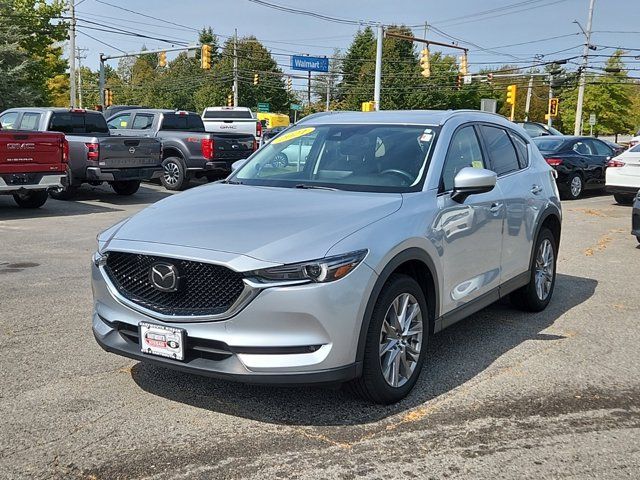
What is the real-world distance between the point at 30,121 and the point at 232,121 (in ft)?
52.5

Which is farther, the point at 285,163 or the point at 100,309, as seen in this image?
the point at 285,163

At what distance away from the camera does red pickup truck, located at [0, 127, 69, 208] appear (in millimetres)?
11695

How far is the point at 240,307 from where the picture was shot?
3469 mm

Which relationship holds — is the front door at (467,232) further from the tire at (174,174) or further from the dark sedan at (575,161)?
the dark sedan at (575,161)

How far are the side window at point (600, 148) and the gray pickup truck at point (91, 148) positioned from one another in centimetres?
1170

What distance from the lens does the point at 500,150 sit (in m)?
5.78

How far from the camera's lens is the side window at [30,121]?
14.5 metres

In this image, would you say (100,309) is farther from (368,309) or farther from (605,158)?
(605,158)

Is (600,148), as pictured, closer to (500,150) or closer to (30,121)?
(30,121)

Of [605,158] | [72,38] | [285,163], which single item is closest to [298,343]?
[285,163]

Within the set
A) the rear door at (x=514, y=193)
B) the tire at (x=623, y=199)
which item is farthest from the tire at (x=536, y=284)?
the tire at (x=623, y=199)

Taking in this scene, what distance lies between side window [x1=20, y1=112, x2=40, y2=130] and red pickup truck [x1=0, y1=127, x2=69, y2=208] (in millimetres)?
2201

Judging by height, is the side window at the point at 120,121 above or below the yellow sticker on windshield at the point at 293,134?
below

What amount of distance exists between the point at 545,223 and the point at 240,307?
12.7 ft
